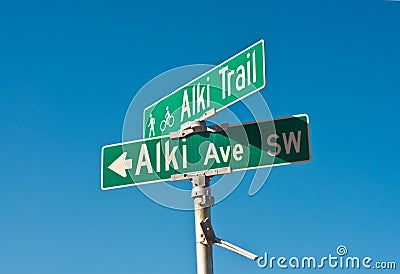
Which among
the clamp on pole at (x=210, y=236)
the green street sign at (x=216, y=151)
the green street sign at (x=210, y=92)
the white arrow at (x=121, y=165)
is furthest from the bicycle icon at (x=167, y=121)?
the clamp on pole at (x=210, y=236)

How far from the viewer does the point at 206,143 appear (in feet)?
14.2

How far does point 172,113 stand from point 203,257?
3.40 ft

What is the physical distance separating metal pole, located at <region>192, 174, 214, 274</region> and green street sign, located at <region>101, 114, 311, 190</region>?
0.34 feet

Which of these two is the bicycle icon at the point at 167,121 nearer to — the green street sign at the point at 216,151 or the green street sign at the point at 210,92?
the green street sign at the point at 210,92

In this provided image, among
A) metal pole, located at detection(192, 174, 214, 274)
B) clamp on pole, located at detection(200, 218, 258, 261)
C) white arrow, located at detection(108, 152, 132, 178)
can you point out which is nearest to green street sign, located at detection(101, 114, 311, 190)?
white arrow, located at detection(108, 152, 132, 178)

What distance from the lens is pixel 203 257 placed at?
13.3 feet

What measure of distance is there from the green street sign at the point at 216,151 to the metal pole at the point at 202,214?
4.0 inches

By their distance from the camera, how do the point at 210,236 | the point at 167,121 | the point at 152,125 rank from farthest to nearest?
the point at 152,125 → the point at 167,121 → the point at 210,236

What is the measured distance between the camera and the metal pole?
4.05m

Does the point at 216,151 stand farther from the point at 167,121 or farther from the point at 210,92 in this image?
the point at 167,121

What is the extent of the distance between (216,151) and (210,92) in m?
0.38

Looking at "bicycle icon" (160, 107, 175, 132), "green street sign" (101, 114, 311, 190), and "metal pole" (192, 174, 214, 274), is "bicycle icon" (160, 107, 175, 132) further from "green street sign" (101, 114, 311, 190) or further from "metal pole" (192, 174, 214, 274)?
"metal pole" (192, 174, 214, 274)

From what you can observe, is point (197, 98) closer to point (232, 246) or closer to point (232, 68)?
point (232, 68)

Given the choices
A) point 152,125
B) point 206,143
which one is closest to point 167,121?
point 152,125
